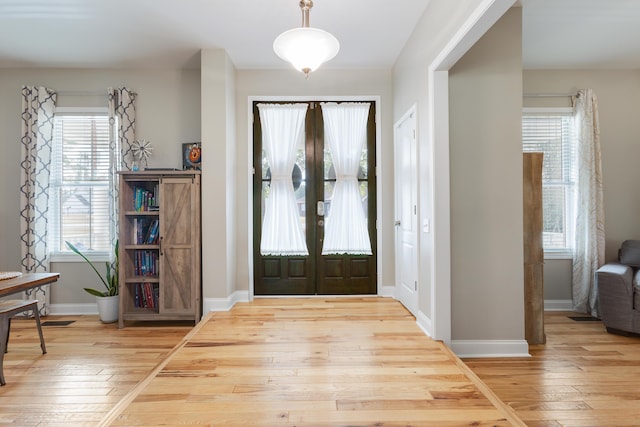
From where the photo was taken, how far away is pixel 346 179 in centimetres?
482

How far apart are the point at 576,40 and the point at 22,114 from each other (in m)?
6.18

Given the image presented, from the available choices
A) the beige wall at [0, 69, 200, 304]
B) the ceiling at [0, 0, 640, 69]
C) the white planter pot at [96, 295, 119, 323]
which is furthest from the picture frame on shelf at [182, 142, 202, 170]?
the white planter pot at [96, 295, 119, 323]

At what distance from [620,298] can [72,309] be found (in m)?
6.07

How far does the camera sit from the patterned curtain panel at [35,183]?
4430 millimetres

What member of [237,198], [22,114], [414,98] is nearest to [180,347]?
[237,198]

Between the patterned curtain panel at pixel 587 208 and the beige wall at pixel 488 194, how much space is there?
76.1 inches

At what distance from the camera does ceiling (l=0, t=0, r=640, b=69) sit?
3311 mm

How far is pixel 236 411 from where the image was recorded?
81.5 inches

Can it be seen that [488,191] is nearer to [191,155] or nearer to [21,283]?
[191,155]

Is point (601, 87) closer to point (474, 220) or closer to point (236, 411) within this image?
point (474, 220)

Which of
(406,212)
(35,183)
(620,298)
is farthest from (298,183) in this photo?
(620,298)

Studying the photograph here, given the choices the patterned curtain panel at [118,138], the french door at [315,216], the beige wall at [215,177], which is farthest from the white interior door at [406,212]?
the patterned curtain panel at [118,138]

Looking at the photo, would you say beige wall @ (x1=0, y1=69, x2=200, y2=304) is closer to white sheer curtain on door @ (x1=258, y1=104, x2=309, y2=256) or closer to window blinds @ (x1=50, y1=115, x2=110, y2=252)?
window blinds @ (x1=50, y1=115, x2=110, y2=252)

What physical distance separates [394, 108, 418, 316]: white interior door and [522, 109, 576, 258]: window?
1.70 m
